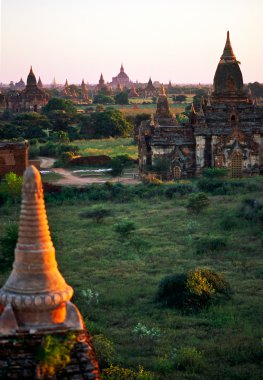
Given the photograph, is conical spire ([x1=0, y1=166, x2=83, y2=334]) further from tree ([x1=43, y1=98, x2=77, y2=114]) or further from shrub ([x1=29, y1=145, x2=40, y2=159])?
tree ([x1=43, y1=98, x2=77, y2=114])

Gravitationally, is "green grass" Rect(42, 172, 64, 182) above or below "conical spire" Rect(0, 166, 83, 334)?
below

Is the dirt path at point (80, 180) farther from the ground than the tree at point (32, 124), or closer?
closer

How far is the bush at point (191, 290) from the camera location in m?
15.5

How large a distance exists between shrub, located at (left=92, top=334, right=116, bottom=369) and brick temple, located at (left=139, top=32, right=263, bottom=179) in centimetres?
2332

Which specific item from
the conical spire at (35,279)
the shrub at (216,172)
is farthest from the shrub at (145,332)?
the shrub at (216,172)

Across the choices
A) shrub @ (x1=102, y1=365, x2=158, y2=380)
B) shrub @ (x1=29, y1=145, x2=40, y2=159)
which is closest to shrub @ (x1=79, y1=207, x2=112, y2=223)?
shrub @ (x1=102, y1=365, x2=158, y2=380)

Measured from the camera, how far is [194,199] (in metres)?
26.6

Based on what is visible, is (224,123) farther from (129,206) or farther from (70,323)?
(70,323)

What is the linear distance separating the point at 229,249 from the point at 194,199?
20.4 feet

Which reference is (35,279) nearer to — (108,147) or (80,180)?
(80,180)

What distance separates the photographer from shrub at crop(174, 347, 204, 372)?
1165 centimetres

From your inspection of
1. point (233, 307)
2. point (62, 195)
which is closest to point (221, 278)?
point (233, 307)

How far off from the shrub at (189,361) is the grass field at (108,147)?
33357 mm

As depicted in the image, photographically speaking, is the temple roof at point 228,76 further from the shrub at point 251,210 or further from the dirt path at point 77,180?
the shrub at point 251,210
